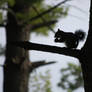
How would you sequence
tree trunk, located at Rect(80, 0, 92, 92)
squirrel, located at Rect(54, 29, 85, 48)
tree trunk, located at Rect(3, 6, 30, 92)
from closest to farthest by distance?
tree trunk, located at Rect(80, 0, 92, 92)
squirrel, located at Rect(54, 29, 85, 48)
tree trunk, located at Rect(3, 6, 30, 92)

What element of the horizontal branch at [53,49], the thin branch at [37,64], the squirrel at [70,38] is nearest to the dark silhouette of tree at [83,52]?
the horizontal branch at [53,49]

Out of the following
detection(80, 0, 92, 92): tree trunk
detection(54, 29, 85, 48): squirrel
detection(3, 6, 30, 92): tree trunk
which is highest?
detection(54, 29, 85, 48): squirrel

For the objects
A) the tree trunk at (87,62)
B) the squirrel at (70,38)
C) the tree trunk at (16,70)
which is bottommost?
the tree trunk at (16,70)

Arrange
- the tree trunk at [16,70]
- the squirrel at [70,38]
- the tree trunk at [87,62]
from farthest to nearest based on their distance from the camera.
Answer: the tree trunk at [16,70], the squirrel at [70,38], the tree trunk at [87,62]

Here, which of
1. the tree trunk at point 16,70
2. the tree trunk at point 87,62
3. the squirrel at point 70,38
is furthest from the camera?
the tree trunk at point 16,70

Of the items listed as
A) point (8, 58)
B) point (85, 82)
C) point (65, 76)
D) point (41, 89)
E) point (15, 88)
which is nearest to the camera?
point (85, 82)

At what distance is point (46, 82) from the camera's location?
289 inches

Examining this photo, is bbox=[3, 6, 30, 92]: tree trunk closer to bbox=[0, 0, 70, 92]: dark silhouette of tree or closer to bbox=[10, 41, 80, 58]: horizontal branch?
bbox=[0, 0, 70, 92]: dark silhouette of tree

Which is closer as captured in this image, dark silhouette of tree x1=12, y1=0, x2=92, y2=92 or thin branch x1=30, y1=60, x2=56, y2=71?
dark silhouette of tree x1=12, y1=0, x2=92, y2=92

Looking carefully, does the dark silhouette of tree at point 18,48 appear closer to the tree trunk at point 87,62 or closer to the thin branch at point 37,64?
the thin branch at point 37,64

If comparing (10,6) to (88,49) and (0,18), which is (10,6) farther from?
(88,49)

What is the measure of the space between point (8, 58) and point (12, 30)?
1.87 ft

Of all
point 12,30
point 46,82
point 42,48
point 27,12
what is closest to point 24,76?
point 12,30

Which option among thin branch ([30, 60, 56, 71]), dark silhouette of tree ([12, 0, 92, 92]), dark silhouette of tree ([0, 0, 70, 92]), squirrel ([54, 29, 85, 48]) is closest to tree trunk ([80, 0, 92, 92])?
dark silhouette of tree ([12, 0, 92, 92])
